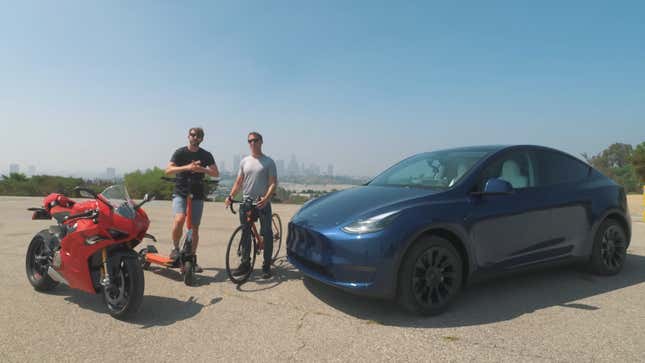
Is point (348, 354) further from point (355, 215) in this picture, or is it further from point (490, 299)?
point (490, 299)

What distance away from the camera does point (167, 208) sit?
1279 cm

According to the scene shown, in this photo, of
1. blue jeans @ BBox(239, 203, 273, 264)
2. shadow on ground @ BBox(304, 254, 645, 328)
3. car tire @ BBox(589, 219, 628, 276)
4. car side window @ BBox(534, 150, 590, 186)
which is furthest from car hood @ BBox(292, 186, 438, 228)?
car tire @ BBox(589, 219, 628, 276)

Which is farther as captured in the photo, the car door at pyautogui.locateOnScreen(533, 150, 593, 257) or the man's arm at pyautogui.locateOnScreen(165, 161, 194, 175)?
the man's arm at pyautogui.locateOnScreen(165, 161, 194, 175)

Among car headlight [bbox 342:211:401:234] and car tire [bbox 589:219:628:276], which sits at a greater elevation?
car headlight [bbox 342:211:401:234]

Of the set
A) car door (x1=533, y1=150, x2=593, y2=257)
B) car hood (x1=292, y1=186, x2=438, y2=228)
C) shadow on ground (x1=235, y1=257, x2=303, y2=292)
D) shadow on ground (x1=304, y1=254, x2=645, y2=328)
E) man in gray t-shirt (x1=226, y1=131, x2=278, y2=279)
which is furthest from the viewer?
man in gray t-shirt (x1=226, y1=131, x2=278, y2=279)

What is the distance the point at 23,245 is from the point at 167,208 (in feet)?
21.3

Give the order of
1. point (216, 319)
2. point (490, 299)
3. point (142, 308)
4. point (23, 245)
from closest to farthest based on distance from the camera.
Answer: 1. point (216, 319)
2. point (142, 308)
3. point (490, 299)
4. point (23, 245)

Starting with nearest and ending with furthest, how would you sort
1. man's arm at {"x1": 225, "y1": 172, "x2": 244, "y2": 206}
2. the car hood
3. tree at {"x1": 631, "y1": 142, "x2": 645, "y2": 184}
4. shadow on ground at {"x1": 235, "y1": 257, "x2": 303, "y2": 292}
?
the car hood → shadow on ground at {"x1": 235, "y1": 257, "x2": 303, "y2": 292} → man's arm at {"x1": 225, "y1": 172, "x2": 244, "y2": 206} → tree at {"x1": 631, "y1": 142, "x2": 645, "y2": 184}

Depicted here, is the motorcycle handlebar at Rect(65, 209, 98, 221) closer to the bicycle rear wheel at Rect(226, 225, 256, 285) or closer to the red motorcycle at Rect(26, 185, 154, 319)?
the red motorcycle at Rect(26, 185, 154, 319)

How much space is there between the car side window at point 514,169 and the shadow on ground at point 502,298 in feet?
3.79

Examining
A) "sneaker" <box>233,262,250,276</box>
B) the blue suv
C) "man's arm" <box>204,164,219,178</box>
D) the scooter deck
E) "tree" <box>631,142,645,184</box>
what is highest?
"tree" <box>631,142,645,184</box>

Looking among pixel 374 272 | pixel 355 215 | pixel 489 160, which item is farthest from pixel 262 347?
pixel 489 160

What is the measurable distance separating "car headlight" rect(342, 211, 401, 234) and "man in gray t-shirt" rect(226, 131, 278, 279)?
61.9 inches

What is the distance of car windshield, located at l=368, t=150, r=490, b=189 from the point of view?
3.99 m
